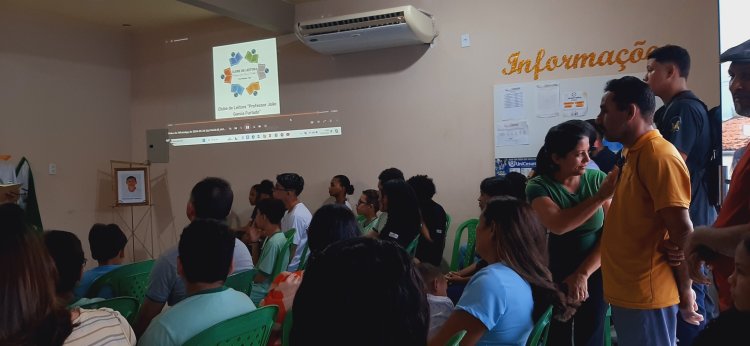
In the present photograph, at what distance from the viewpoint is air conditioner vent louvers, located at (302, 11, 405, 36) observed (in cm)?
535

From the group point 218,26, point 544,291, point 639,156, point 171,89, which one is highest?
point 218,26

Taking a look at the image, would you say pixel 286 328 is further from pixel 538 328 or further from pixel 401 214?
pixel 401 214

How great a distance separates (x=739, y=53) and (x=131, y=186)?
6.51m

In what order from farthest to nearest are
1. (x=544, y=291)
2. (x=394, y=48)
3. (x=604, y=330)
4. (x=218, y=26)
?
1. (x=218, y=26)
2. (x=394, y=48)
3. (x=604, y=330)
4. (x=544, y=291)

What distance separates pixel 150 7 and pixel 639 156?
18.3 feet

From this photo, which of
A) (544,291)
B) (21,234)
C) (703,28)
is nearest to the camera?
(21,234)

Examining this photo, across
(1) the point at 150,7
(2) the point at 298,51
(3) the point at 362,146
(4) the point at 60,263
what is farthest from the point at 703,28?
(1) the point at 150,7

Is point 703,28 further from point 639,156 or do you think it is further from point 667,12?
point 639,156

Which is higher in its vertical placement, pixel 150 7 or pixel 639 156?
pixel 150 7

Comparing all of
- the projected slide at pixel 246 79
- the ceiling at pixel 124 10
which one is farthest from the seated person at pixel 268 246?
the ceiling at pixel 124 10

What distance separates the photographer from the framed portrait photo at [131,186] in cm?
686

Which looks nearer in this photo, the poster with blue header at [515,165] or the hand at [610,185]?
the hand at [610,185]

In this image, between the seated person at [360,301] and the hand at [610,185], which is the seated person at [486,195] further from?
the seated person at [360,301]

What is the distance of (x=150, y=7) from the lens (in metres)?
6.23
